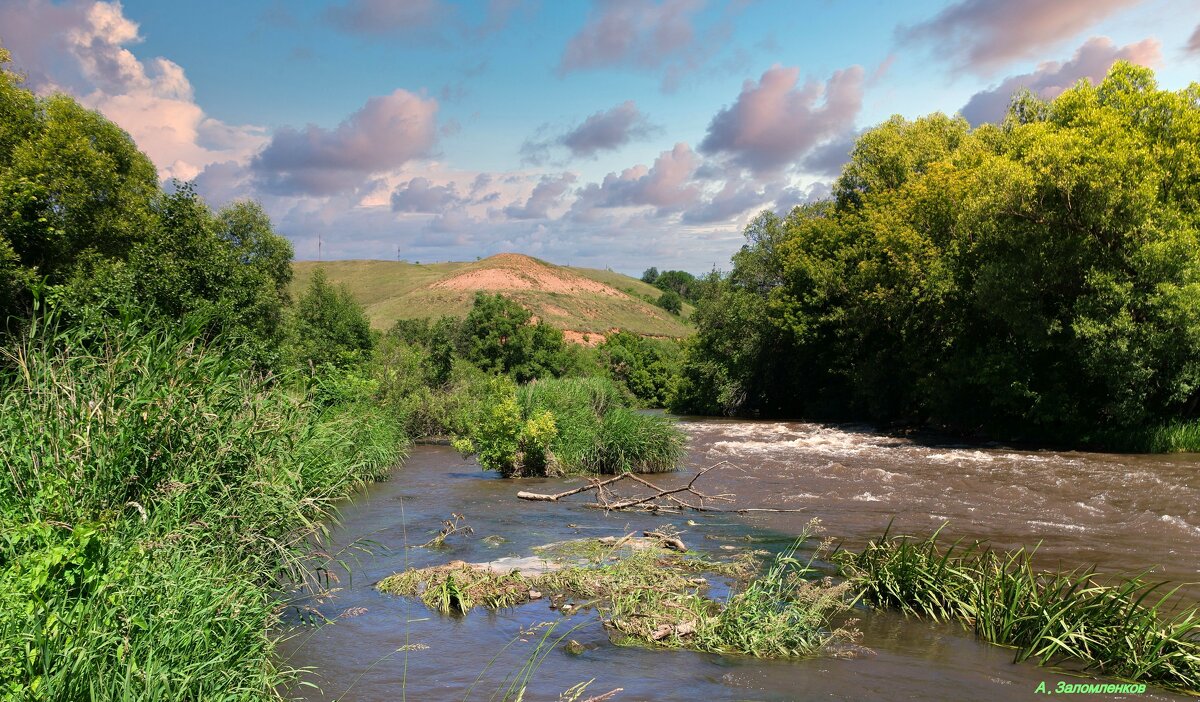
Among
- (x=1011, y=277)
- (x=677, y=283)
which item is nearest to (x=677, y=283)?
(x=677, y=283)

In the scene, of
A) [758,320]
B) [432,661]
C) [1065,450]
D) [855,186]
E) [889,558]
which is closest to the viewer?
[432,661]

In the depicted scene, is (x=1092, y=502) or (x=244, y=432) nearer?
(x=244, y=432)

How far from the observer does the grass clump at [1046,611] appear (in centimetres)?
674

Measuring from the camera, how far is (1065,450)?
2498 cm

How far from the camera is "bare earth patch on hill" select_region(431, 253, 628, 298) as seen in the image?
98375 mm

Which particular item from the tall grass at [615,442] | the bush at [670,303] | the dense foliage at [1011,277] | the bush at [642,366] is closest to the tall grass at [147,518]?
the tall grass at [615,442]

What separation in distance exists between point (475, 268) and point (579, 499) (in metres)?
93.5

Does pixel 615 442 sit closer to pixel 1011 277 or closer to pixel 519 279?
pixel 1011 277

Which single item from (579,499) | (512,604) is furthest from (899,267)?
(512,604)

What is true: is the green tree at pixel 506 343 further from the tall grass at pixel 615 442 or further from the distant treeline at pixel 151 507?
the distant treeline at pixel 151 507

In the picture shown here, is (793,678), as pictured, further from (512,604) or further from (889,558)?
(512,604)

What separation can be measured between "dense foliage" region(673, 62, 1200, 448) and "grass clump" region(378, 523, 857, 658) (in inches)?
703

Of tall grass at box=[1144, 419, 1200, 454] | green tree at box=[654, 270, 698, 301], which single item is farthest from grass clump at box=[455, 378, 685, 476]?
green tree at box=[654, 270, 698, 301]

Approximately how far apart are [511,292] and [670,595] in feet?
286
